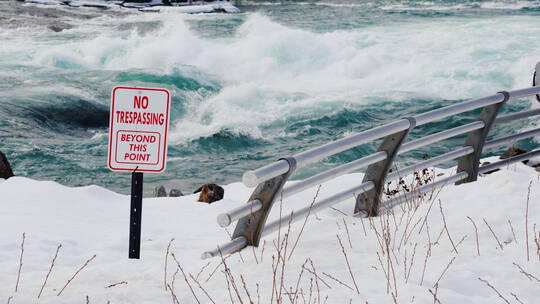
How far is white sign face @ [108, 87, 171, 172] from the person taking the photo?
4.48 m

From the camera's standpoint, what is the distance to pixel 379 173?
18.7ft

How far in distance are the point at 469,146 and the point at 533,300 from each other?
305 centimetres

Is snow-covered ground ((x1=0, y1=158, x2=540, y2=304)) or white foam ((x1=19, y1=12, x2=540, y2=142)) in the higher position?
snow-covered ground ((x1=0, y1=158, x2=540, y2=304))

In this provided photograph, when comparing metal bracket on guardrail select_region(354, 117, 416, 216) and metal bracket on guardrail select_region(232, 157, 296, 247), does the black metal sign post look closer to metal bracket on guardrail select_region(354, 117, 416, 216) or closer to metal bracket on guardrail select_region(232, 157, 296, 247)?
metal bracket on guardrail select_region(232, 157, 296, 247)

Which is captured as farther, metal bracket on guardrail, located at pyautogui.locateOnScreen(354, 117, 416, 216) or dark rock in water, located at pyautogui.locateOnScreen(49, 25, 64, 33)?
dark rock in water, located at pyautogui.locateOnScreen(49, 25, 64, 33)

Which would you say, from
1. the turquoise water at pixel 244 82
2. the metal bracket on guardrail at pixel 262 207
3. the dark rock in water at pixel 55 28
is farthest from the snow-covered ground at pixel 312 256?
the dark rock in water at pixel 55 28

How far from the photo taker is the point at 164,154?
459cm

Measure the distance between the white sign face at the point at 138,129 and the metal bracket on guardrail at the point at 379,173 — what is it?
181cm

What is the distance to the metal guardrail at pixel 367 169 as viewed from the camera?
4578 mm

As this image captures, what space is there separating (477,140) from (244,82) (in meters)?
15.5

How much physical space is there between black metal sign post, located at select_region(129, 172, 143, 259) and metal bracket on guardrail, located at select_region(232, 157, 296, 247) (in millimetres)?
609

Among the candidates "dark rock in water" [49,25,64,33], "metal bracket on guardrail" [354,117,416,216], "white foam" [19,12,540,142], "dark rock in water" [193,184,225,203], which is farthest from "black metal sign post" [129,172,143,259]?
"dark rock in water" [49,25,64,33]

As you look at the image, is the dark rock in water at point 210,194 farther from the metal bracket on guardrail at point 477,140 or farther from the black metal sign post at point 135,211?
the black metal sign post at point 135,211

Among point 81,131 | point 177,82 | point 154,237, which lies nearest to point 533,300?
point 154,237
